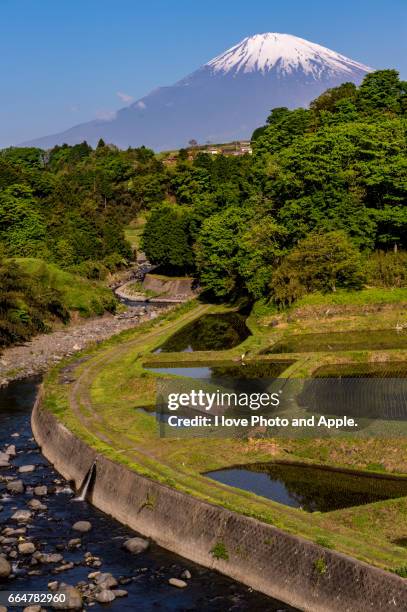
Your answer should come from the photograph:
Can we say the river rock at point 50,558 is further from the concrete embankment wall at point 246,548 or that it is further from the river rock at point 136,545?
the concrete embankment wall at point 246,548

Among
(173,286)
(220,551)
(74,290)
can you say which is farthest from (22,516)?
(173,286)

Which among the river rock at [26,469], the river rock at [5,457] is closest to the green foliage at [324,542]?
the river rock at [26,469]

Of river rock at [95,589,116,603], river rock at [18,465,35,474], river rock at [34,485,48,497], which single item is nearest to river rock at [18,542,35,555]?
river rock at [95,589,116,603]

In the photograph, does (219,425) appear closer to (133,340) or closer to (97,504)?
(97,504)

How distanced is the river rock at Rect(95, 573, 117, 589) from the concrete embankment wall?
3343mm

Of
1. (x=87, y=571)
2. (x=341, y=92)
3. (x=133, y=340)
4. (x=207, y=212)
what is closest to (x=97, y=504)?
(x=87, y=571)

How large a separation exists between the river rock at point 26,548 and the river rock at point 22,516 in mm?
2932

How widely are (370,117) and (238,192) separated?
2029 centimetres

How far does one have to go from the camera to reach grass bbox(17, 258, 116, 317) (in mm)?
89000

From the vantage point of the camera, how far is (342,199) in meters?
77.6

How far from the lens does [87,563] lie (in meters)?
30.0

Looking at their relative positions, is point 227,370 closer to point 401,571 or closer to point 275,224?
point 275,224

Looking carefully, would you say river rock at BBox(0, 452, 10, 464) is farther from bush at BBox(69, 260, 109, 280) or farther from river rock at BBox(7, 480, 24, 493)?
bush at BBox(69, 260, 109, 280)

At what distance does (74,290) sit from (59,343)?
16419 millimetres
